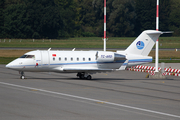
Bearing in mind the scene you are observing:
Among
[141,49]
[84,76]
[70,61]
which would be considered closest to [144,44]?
[141,49]

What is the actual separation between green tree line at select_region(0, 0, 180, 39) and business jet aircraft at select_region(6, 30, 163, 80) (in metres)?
90.1

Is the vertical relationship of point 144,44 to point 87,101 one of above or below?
above

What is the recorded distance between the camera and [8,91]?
23109 mm

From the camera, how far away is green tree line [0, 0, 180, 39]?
12000 cm

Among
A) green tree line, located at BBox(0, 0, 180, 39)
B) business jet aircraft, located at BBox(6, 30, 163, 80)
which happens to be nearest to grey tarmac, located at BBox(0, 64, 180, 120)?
business jet aircraft, located at BBox(6, 30, 163, 80)

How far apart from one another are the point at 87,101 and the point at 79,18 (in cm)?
13185

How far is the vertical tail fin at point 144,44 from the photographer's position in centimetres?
3241

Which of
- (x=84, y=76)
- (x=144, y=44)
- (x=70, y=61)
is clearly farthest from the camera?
(x=144, y=44)

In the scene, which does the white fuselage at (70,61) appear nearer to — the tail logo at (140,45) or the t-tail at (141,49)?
the t-tail at (141,49)

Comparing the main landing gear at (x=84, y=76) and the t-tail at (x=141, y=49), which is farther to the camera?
the t-tail at (x=141, y=49)

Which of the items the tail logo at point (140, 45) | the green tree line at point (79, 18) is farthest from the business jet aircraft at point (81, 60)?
the green tree line at point (79, 18)

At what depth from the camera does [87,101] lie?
1972cm

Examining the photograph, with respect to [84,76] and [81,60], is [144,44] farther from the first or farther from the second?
[84,76]

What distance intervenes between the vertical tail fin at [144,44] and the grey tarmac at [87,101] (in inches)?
218
